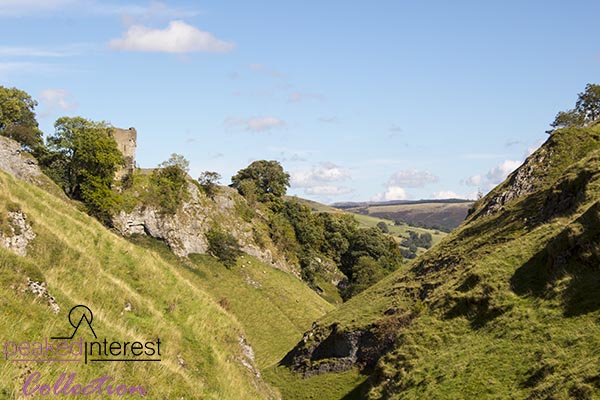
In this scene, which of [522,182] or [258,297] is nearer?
[522,182]

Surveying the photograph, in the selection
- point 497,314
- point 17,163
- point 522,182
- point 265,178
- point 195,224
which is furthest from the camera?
point 265,178

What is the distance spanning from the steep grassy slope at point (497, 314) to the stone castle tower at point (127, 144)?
5020 cm

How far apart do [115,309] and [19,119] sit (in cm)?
6998

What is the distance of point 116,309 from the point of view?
19.5 m

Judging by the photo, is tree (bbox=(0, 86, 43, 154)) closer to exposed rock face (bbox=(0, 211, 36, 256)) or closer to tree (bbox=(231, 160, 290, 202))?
tree (bbox=(231, 160, 290, 202))

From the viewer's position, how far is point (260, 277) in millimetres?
86750

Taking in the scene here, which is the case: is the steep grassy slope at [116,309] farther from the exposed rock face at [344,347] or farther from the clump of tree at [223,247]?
the clump of tree at [223,247]

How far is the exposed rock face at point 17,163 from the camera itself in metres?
57.0

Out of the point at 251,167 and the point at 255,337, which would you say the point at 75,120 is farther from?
the point at 251,167

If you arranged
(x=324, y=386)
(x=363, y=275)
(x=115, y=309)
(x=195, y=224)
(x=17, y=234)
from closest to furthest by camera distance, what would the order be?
(x=115, y=309) → (x=17, y=234) → (x=324, y=386) → (x=195, y=224) → (x=363, y=275)

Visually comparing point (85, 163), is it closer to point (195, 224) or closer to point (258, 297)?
point (195, 224)

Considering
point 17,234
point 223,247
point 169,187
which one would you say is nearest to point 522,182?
point 17,234

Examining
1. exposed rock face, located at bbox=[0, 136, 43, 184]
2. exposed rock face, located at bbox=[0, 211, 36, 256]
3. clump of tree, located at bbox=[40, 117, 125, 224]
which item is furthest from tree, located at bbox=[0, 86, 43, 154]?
exposed rock face, located at bbox=[0, 211, 36, 256]

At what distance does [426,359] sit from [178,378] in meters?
16.4
